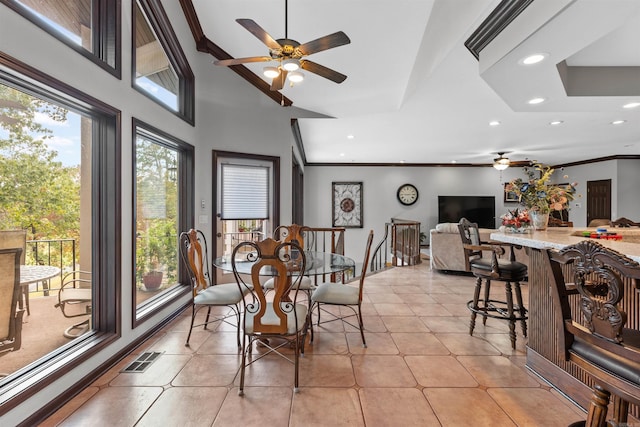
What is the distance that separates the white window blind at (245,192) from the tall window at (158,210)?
0.61 meters

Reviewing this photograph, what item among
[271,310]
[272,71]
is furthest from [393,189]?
[271,310]

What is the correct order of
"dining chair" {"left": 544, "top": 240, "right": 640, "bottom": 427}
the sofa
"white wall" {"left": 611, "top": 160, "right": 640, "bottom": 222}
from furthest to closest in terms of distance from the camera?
"white wall" {"left": 611, "top": 160, "right": 640, "bottom": 222} < the sofa < "dining chair" {"left": 544, "top": 240, "right": 640, "bottom": 427}

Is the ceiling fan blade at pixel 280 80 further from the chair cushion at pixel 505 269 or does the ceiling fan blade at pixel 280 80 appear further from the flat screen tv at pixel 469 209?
the flat screen tv at pixel 469 209

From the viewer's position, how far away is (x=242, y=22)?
206 centimetres

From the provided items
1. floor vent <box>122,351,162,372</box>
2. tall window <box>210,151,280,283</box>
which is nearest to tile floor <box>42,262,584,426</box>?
floor vent <box>122,351,162,372</box>

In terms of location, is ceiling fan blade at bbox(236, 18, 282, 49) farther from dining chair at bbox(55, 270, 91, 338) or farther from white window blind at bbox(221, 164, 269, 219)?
white window blind at bbox(221, 164, 269, 219)

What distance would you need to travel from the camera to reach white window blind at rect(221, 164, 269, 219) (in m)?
4.41

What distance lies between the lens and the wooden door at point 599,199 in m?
7.86

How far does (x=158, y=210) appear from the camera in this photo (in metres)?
3.31

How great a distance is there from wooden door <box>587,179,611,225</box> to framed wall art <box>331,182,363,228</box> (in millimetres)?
6205

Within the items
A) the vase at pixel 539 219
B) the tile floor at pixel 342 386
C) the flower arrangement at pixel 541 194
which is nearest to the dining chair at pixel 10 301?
the tile floor at pixel 342 386

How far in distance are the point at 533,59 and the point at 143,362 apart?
3.86 metres

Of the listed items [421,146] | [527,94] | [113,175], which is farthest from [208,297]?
[421,146]

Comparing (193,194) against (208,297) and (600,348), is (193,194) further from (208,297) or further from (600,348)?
(600,348)
